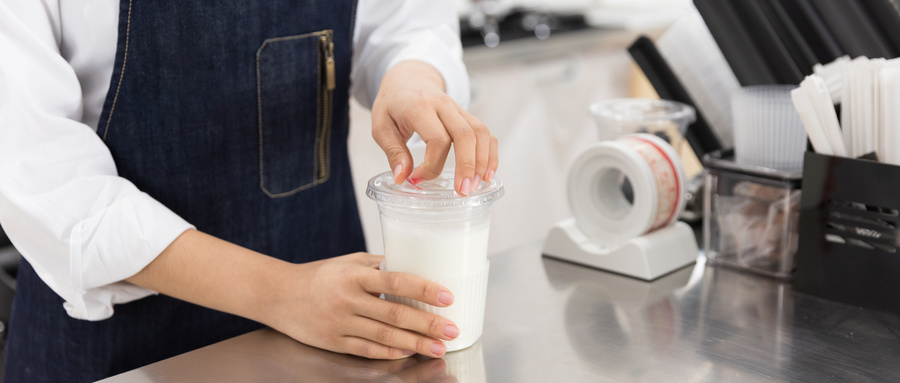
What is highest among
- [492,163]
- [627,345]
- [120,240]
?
[492,163]

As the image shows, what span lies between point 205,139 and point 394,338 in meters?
0.46

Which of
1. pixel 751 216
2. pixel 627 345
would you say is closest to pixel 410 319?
pixel 627 345

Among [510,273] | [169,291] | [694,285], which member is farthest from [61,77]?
[694,285]

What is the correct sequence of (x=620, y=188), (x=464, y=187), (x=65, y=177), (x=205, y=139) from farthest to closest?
(x=620, y=188) < (x=205, y=139) < (x=65, y=177) < (x=464, y=187)

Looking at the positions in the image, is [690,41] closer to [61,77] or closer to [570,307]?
[570,307]

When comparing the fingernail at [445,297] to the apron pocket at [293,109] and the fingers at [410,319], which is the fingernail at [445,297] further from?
the apron pocket at [293,109]

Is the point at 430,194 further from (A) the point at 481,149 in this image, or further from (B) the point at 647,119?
(B) the point at 647,119

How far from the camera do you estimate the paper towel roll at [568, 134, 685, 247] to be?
3.82 ft

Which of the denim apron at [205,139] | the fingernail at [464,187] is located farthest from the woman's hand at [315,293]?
the denim apron at [205,139]

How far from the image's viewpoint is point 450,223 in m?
0.84

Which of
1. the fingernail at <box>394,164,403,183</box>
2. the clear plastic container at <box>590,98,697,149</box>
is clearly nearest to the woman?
the fingernail at <box>394,164,403,183</box>

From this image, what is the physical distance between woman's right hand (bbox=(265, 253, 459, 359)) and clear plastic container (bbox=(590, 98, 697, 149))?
1.83 feet

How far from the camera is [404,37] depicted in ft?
4.36

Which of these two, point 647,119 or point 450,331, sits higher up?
point 647,119
